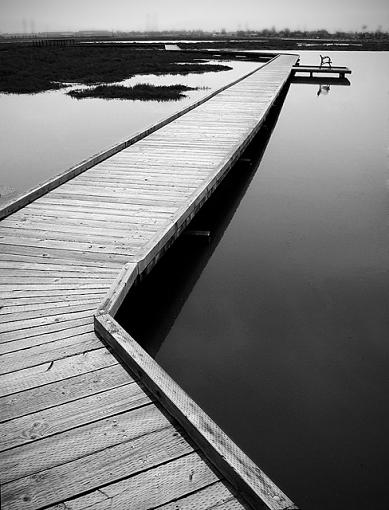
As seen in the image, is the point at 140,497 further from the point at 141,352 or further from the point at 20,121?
the point at 20,121

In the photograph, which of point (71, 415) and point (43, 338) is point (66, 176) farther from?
point (71, 415)

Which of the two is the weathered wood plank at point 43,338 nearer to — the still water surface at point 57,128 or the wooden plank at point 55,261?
the wooden plank at point 55,261

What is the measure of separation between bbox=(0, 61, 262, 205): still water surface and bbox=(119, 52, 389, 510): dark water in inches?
131

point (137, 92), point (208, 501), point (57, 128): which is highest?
point (137, 92)

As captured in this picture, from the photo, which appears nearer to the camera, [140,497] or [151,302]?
[140,497]

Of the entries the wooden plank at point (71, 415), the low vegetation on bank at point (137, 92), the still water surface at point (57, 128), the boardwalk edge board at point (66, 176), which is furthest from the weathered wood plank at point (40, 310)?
the low vegetation on bank at point (137, 92)

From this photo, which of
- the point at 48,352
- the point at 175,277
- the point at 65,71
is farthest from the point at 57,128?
the point at 65,71

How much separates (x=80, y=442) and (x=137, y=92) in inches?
713

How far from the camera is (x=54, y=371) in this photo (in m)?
2.97

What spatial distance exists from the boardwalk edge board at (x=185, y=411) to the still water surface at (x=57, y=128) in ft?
14.3

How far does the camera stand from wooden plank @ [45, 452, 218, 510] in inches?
83.7

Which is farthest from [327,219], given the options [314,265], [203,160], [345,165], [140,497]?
[140,497]

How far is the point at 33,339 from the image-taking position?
329cm

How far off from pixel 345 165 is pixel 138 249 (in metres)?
7.50
